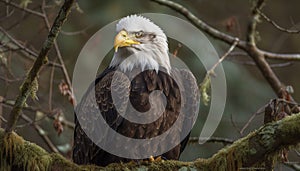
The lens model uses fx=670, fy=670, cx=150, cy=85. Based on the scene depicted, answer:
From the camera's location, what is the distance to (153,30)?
6.73 m

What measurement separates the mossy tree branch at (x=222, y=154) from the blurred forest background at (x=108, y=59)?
181 cm

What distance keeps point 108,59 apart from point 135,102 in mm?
4579

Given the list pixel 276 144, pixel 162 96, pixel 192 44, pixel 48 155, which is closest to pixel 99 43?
pixel 192 44

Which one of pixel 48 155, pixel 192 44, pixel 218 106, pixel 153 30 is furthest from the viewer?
pixel 192 44

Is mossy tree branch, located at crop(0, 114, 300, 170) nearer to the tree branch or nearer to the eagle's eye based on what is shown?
the eagle's eye

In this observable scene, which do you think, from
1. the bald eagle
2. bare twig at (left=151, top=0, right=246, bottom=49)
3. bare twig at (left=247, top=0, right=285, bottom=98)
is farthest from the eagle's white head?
bare twig at (left=247, top=0, right=285, bottom=98)

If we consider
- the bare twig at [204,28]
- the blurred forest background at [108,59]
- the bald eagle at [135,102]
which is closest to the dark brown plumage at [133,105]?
the bald eagle at [135,102]

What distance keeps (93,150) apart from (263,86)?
242 inches

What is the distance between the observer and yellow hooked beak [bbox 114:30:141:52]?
20.6 feet

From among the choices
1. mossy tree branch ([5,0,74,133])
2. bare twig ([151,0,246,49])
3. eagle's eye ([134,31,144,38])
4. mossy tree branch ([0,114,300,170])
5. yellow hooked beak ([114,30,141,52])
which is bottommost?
mossy tree branch ([0,114,300,170])

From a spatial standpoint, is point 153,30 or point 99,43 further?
point 99,43

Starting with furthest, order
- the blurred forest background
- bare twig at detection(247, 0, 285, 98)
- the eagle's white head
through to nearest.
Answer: the blurred forest background → bare twig at detection(247, 0, 285, 98) → the eagle's white head

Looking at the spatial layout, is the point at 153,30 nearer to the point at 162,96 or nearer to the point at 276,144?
the point at 162,96

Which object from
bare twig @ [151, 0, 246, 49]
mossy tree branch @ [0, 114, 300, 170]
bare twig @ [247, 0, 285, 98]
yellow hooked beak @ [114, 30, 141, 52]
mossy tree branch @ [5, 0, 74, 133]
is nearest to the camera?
mossy tree branch @ [0, 114, 300, 170]
